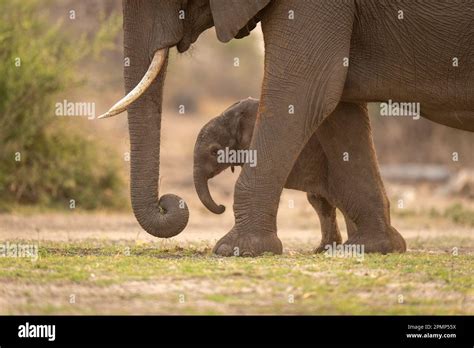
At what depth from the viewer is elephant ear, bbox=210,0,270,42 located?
33.4ft

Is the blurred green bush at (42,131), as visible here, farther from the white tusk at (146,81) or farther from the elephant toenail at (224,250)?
the elephant toenail at (224,250)

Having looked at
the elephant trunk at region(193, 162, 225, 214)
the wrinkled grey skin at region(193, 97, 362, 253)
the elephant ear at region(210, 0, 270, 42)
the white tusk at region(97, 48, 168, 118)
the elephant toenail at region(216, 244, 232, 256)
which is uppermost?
the elephant ear at region(210, 0, 270, 42)

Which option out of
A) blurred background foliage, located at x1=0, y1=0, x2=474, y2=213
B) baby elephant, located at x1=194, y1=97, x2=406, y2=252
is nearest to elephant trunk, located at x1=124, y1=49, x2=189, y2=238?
baby elephant, located at x1=194, y1=97, x2=406, y2=252

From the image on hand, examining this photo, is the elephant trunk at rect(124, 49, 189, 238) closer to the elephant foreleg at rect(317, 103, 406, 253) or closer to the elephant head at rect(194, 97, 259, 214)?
the elephant head at rect(194, 97, 259, 214)

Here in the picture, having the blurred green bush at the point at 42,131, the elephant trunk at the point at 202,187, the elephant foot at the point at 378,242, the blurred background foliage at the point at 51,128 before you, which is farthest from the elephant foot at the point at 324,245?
the blurred green bush at the point at 42,131

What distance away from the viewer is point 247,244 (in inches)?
401

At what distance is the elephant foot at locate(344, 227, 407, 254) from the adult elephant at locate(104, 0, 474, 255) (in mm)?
1184

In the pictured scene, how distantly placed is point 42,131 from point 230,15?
856cm

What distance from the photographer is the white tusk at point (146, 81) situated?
10117 mm

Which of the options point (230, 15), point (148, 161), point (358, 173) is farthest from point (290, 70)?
point (358, 173)

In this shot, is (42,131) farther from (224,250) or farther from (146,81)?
(224,250)

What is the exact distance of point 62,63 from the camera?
1848 centimetres

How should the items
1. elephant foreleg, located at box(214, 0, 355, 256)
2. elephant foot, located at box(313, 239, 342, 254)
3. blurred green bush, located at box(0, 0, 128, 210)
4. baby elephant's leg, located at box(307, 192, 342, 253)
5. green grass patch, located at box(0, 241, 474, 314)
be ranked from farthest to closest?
blurred green bush, located at box(0, 0, 128, 210) < baby elephant's leg, located at box(307, 192, 342, 253) < elephant foot, located at box(313, 239, 342, 254) < elephant foreleg, located at box(214, 0, 355, 256) < green grass patch, located at box(0, 241, 474, 314)

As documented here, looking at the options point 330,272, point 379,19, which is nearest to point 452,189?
point 379,19
